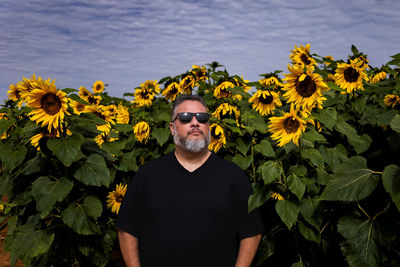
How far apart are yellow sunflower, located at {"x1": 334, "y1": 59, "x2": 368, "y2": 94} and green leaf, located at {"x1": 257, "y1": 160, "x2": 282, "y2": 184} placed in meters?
1.43

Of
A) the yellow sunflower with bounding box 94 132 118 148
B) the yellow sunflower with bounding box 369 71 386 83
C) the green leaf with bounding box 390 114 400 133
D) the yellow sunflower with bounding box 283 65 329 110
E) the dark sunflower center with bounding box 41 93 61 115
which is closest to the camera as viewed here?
the green leaf with bounding box 390 114 400 133

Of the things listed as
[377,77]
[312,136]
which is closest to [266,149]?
[312,136]

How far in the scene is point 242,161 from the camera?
3719 mm

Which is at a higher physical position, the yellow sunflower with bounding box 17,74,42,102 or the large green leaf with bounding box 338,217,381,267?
the yellow sunflower with bounding box 17,74,42,102

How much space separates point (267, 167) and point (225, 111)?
1105 mm

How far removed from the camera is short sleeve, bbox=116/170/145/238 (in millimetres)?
2928

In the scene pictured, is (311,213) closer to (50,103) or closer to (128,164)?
(128,164)

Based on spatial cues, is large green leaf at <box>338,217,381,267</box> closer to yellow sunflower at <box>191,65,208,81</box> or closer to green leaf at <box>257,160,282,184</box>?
green leaf at <box>257,160,282,184</box>

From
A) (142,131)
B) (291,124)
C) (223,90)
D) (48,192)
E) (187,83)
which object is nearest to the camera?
(291,124)

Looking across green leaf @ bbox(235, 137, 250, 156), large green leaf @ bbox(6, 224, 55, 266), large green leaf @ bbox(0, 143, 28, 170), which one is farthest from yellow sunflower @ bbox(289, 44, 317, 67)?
large green leaf @ bbox(6, 224, 55, 266)

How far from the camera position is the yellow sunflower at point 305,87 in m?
3.12

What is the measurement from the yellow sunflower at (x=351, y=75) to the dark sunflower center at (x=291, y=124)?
1.16m

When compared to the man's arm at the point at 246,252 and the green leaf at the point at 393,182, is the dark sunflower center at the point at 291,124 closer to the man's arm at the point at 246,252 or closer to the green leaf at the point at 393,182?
the green leaf at the point at 393,182

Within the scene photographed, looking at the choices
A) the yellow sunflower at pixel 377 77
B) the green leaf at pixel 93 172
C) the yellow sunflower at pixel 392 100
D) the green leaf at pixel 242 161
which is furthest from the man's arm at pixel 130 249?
the yellow sunflower at pixel 377 77
